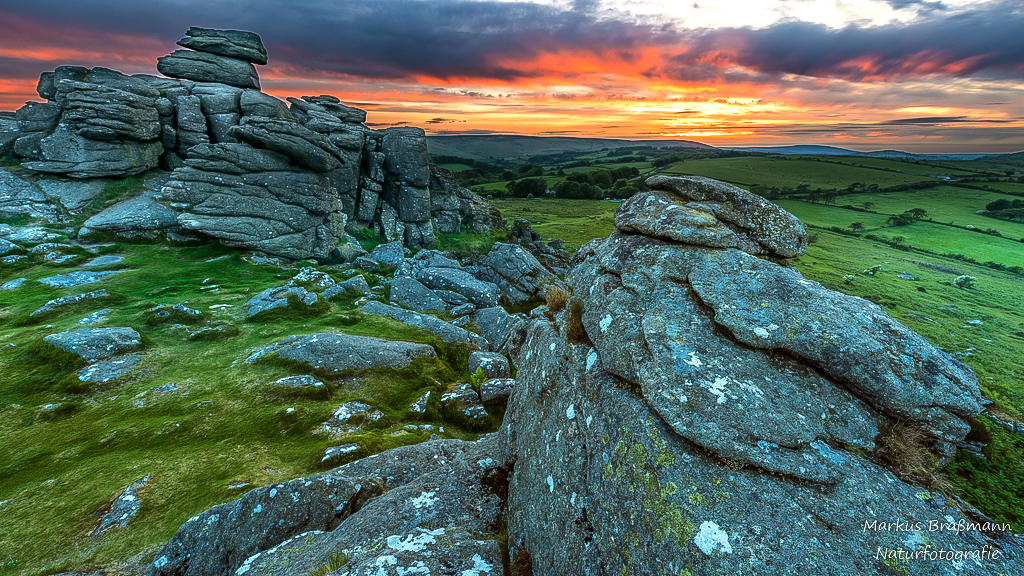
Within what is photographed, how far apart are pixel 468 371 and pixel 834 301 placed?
20.7 meters

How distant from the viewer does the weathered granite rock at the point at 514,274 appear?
1955 inches

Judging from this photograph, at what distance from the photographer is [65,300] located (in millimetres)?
28203

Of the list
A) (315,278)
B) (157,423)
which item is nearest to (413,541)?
(157,423)

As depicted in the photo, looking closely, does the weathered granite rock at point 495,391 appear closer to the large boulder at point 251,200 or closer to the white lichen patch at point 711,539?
the white lichen patch at point 711,539

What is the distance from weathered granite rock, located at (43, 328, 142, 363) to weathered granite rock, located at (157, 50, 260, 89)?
57.5 meters

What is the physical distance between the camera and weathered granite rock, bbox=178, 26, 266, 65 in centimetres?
6200

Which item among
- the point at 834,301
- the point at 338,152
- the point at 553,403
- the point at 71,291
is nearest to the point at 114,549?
the point at 553,403

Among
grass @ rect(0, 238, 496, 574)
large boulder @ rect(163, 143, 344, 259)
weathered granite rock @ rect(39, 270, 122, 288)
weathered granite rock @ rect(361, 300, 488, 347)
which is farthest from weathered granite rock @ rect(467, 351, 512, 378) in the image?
weathered granite rock @ rect(39, 270, 122, 288)

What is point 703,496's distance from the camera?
5594mm

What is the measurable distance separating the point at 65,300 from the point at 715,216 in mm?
42806

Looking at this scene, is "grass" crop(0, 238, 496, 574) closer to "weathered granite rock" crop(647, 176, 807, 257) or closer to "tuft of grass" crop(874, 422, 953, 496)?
"weathered granite rock" crop(647, 176, 807, 257)

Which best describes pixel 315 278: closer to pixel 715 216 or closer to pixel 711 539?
pixel 715 216

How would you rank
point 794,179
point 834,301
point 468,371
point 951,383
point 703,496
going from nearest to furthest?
point 703,496 < point 951,383 < point 834,301 < point 468,371 < point 794,179

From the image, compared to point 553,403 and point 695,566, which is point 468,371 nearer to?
point 553,403
